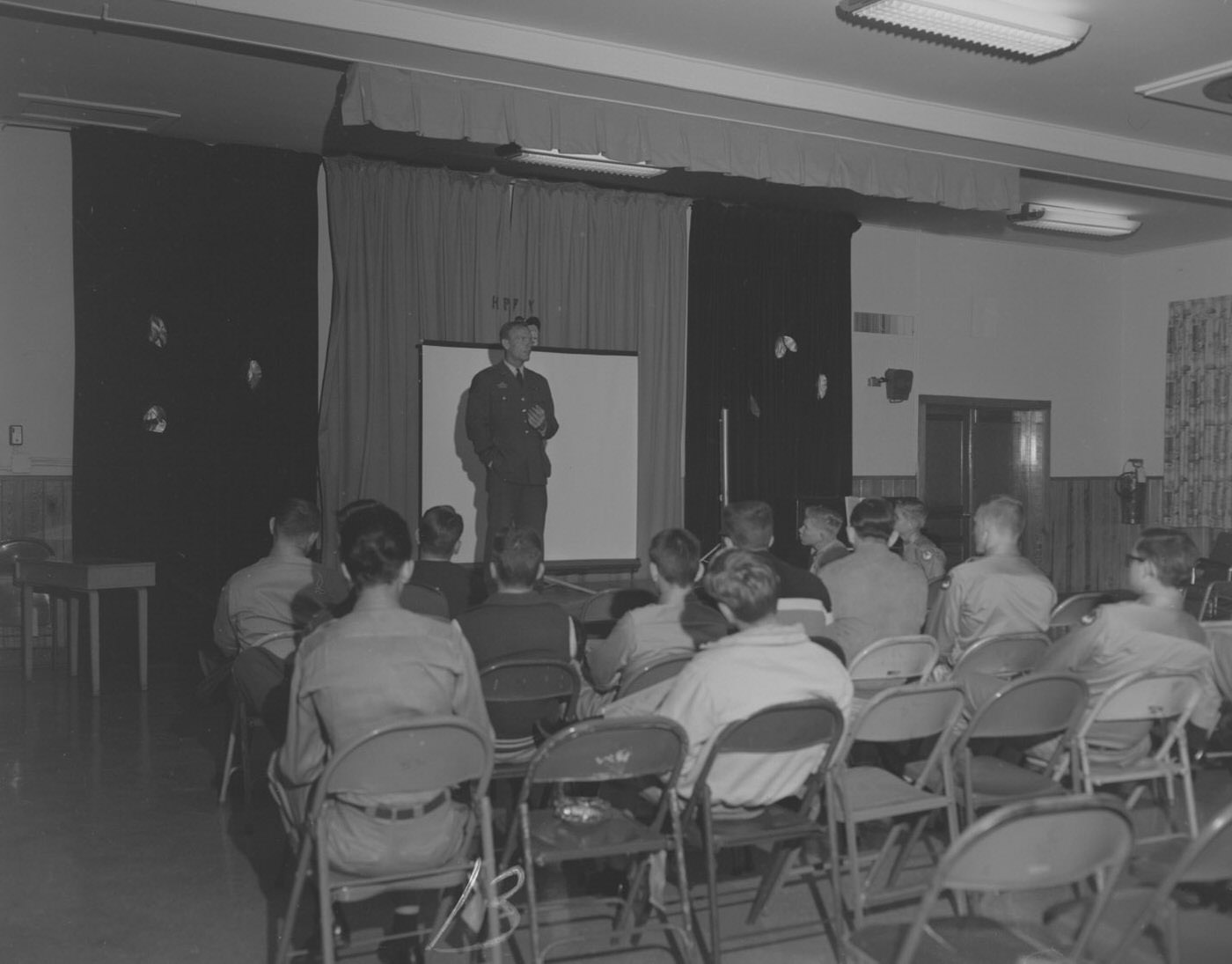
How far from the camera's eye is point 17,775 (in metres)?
4.91

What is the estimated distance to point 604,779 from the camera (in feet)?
9.21

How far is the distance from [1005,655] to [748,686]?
1406 mm

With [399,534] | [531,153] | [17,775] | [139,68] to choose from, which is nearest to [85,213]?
[139,68]

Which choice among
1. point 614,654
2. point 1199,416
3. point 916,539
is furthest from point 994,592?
point 1199,416

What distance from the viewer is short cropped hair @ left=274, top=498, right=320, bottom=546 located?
4.30m

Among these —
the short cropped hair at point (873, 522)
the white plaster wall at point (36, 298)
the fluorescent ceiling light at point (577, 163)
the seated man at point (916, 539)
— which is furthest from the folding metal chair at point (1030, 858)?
the white plaster wall at point (36, 298)

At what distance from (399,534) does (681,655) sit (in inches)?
39.6

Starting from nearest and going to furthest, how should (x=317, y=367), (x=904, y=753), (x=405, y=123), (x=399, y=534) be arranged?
(x=399, y=534) → (x=904, y=753) → (x=405, y=123) → (x=317, y=367)

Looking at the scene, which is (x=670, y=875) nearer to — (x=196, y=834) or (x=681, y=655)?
(x=681, y=655)

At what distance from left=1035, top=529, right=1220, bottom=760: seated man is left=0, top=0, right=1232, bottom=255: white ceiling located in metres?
3.14

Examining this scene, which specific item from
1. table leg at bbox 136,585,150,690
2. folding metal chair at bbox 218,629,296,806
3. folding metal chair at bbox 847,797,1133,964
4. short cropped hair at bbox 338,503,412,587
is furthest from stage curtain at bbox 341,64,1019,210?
folding metal chair at bbox 847,797,1133,964

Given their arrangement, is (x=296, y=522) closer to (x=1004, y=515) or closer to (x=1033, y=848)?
(x=1004, y=515)

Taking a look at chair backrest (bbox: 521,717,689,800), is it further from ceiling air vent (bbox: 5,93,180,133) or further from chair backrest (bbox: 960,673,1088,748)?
ceiling air vent (bbox: 5,93,180,133)

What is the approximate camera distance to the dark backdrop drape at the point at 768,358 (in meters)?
9.42
